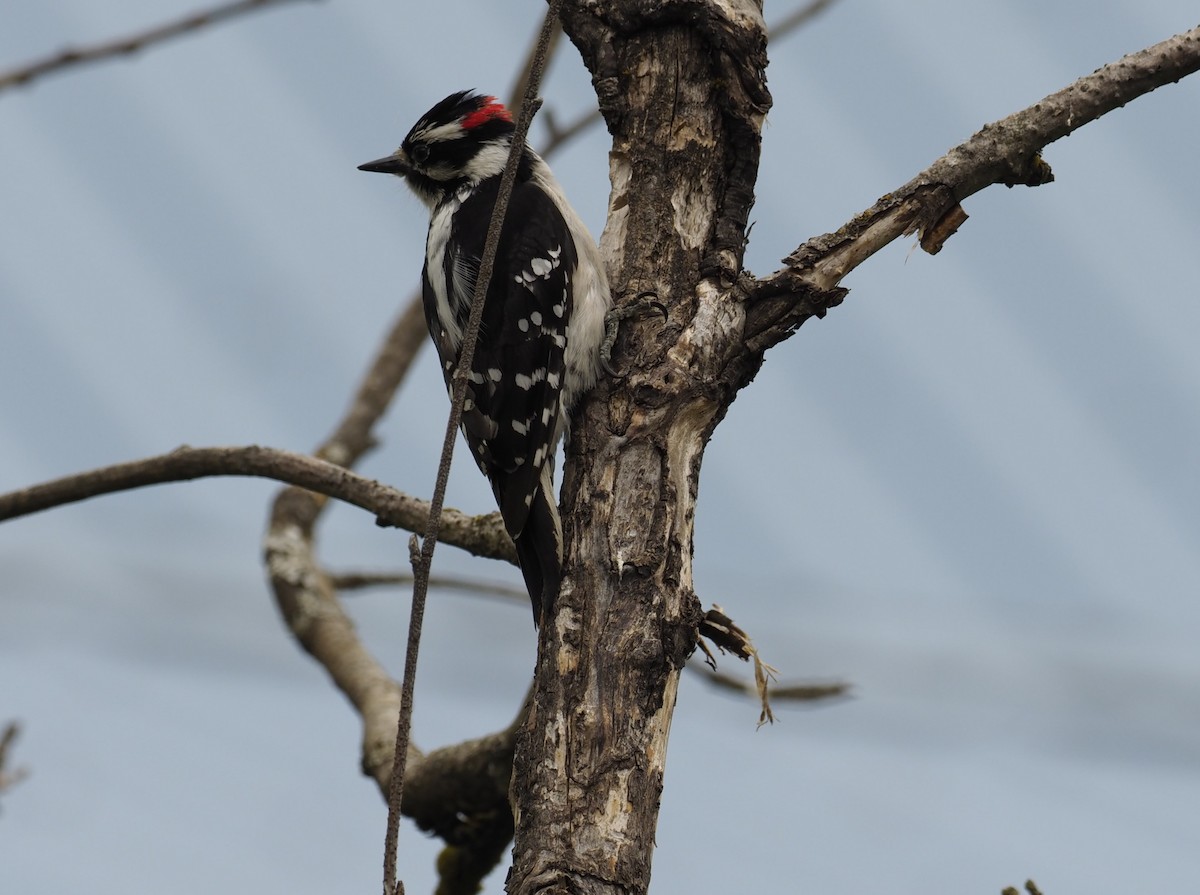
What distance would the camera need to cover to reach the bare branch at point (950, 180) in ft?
7.81

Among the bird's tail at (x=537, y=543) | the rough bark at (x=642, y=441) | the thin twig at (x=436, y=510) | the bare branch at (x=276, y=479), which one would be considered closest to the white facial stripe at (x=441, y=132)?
the rough bark at (x=642, y=441)

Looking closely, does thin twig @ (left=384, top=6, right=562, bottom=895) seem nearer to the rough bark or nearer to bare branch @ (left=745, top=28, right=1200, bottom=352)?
the rough bark

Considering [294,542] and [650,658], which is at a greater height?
[294,542]

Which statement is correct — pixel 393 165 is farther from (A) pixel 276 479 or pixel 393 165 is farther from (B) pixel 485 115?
(A) pixel 276 479

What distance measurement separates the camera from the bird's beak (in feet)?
13.0

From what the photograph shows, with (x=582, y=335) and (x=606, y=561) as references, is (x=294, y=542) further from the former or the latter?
(x=606, y=561)

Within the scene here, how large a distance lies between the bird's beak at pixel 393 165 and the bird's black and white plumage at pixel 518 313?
0.10 metres

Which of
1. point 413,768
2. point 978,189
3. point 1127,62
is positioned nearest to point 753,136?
point 978,189

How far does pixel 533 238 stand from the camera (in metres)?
3.18

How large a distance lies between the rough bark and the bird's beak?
1399 mm

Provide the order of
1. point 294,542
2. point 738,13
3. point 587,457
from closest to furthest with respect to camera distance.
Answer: point 587,457 < point 738,13 < point 294,542

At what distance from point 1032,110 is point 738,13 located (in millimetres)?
595

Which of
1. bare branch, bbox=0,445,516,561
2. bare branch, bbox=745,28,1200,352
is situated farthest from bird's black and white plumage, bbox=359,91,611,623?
bare branch, bbox=745,28,1200,352

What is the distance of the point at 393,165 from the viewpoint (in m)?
3.97
